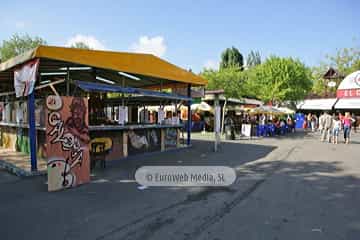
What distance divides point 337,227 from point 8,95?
486 inches

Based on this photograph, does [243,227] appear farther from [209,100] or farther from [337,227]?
[209,100]

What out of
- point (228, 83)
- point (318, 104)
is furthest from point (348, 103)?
point (228, 83)

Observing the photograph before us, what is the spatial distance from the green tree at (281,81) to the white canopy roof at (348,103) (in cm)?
641

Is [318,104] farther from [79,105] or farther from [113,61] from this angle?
[79,105]

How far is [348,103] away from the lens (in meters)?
29.8

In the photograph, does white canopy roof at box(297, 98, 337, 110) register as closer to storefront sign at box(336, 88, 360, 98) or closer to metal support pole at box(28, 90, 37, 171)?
storefront sign at box(336, 88, 360, 98)

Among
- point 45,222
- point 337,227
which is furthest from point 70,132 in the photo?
point 337,227

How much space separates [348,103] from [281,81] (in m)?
11.0

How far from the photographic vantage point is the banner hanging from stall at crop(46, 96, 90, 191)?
521 cm

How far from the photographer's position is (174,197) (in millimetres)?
4797

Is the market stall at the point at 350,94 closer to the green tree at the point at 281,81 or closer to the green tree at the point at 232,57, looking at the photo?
the green tree at the point at 281,81

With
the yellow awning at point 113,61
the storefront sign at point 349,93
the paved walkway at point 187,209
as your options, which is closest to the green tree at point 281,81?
the storefront sign at point 349,93

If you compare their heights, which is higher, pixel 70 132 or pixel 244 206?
pixel 70 132

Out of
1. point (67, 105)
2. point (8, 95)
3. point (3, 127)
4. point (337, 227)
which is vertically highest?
point (8, 95)
